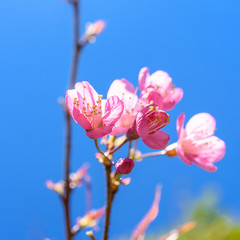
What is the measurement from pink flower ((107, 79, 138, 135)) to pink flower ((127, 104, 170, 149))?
0.21 ft

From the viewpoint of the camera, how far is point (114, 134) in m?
0.79

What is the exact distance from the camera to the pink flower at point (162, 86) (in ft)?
2.93

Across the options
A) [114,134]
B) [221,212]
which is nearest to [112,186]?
[114,134]

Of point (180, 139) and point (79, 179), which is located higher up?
point (79, 179)

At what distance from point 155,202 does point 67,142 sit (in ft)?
1.35

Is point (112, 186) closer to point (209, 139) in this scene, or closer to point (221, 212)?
point (209, 139)

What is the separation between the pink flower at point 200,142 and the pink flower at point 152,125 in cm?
10

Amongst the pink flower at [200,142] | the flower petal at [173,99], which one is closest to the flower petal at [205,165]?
the pink flower at [200,142]

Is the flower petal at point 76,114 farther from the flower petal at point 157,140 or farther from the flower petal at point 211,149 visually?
the flower petal at point 211,149

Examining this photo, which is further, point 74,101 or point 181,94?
point 181,94

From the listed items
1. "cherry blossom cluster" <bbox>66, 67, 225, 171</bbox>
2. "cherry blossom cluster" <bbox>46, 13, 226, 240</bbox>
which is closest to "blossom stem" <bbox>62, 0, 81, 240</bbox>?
"cherry blossom cluster" <bbox>46, 13, 226, 240</bbox>

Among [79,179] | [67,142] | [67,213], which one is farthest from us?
[79,179]

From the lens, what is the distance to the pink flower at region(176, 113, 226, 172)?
88 centimetres

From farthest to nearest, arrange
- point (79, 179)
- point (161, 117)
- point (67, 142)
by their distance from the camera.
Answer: point (79, 179) → point (67, 142) → point (161, 117)
